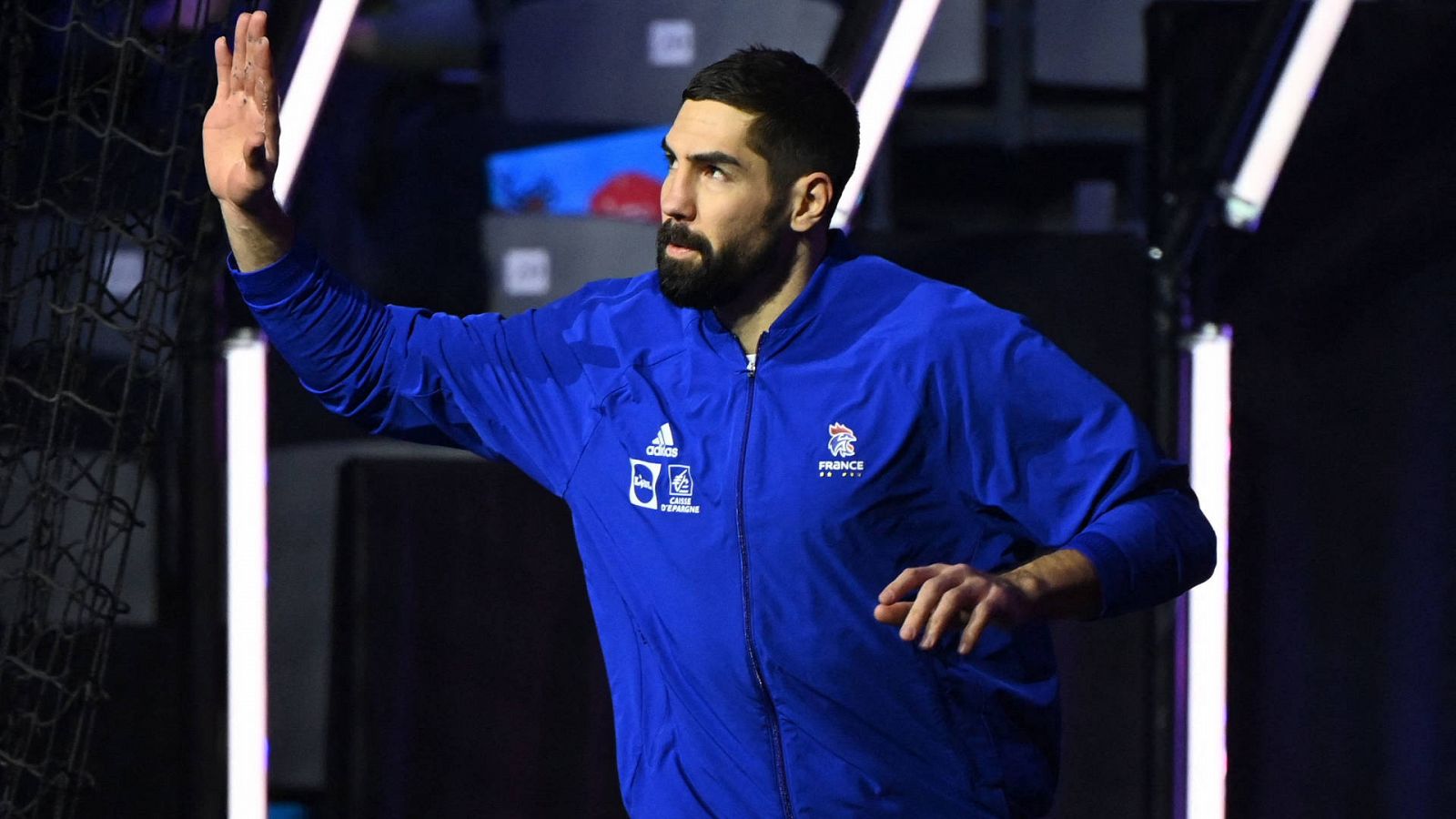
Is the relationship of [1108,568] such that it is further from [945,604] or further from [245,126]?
[245,126]

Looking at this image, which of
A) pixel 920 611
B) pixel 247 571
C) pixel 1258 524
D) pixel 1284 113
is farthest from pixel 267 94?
pixel 1258 524

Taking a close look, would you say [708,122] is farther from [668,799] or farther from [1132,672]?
[1132,672]

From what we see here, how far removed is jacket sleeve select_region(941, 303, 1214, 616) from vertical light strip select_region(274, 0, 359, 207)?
1.17 meters

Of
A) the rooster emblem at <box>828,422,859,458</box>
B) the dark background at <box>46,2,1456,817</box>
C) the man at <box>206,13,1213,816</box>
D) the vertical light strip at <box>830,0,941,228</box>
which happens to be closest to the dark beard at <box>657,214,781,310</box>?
the man at <box>206,13,1213,816</box>

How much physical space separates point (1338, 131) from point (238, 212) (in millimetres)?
1914

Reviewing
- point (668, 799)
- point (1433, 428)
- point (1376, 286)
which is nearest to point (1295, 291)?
point (1376, 286)

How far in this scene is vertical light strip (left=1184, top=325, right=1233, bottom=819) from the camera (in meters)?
2.72

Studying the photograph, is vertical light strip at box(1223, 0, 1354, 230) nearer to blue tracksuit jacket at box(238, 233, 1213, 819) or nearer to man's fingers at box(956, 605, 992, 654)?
blue tracksuit jacket at box(238, 233, 1213, 819)

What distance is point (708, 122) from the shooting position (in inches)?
74.9

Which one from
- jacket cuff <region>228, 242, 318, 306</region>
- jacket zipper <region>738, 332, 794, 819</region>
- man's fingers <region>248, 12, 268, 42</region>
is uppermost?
man's fingers <region>248, 12, 268, 42</region>

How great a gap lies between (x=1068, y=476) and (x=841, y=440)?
0.24 metres

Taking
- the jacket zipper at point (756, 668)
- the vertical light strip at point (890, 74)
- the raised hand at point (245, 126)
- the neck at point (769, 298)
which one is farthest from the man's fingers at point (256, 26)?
the vertical light strip at point (890, 74)

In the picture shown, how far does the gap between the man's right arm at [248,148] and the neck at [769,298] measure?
19.9 inches

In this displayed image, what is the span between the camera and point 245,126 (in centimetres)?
182
